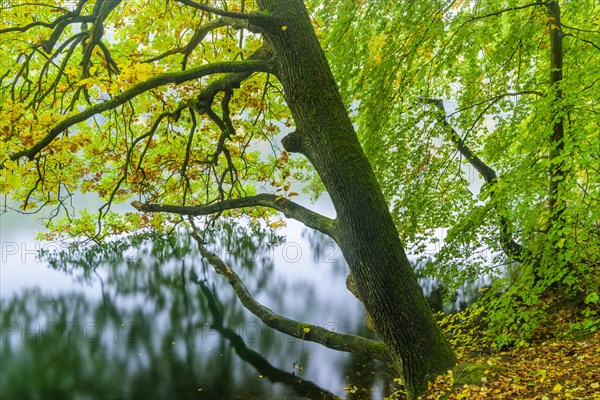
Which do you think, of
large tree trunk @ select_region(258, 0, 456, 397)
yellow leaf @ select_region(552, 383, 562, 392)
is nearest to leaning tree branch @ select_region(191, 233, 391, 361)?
large tree trunk @ select_region(258, 0, 456, 397)

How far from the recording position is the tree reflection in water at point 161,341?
7.46m

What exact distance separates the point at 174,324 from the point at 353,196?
855 cm

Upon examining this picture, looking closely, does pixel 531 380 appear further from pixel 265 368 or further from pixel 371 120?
pixel 265 368

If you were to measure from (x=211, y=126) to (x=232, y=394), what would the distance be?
15.1 feet

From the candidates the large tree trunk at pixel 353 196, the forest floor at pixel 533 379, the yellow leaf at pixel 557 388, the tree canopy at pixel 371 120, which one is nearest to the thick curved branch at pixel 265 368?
the tree canopy at pixel 371 120

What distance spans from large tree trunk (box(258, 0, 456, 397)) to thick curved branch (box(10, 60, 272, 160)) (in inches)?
12.3

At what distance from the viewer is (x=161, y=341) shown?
946 cm

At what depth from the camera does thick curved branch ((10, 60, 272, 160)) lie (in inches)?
118

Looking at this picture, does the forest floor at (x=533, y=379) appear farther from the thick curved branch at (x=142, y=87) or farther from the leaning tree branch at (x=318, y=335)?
the thick curved branch at (x=142, y=87)

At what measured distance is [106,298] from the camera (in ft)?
40.0

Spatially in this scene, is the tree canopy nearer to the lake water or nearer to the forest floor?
the forest floor

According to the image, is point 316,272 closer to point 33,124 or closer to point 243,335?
point 243,335

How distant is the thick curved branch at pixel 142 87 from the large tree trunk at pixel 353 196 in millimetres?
313

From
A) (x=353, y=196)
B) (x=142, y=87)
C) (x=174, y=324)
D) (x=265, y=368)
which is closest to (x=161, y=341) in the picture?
(x=174, y=324)
